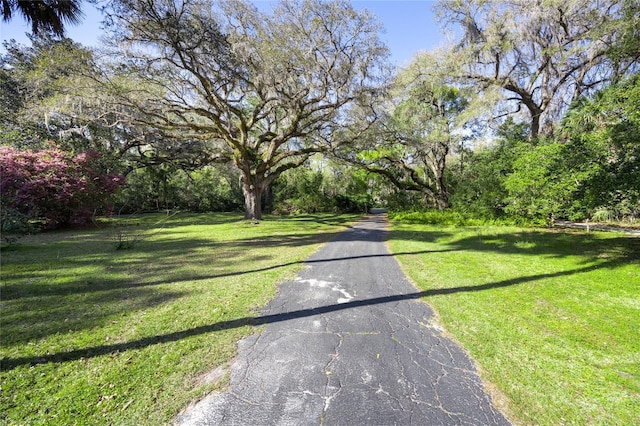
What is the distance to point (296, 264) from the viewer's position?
6.66 m

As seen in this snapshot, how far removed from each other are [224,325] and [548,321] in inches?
183

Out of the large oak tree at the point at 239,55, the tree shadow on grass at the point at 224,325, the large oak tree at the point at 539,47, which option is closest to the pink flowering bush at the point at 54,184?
the large oak tree at the point at 239,55

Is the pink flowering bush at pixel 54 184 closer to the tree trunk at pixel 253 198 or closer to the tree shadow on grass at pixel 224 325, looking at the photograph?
the tree trunk at pixel 253 198

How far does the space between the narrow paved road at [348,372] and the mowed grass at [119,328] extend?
1.04ft

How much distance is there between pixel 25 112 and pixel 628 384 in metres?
20.8

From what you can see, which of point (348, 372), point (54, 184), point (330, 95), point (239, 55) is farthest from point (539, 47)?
point (54, 184)

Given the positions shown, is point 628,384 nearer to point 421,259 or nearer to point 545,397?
point 545,397

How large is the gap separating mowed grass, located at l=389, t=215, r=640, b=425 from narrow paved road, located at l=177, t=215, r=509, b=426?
0.39 meters

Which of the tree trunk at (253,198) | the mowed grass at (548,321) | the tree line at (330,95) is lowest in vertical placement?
the mowed grass at (548,321)

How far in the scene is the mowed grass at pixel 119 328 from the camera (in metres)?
2.22

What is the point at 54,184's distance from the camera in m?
10.8

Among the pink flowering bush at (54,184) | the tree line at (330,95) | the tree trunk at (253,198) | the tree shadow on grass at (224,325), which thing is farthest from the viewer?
the tree trunk at (253,198)

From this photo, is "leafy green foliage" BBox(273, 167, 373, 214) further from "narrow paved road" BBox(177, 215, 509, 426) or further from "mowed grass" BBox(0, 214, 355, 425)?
"narrow paved road" BBox(177, 215, 509, 426)

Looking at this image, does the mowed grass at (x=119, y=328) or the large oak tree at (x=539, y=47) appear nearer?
the mowed grass at (x=119, y=328)
